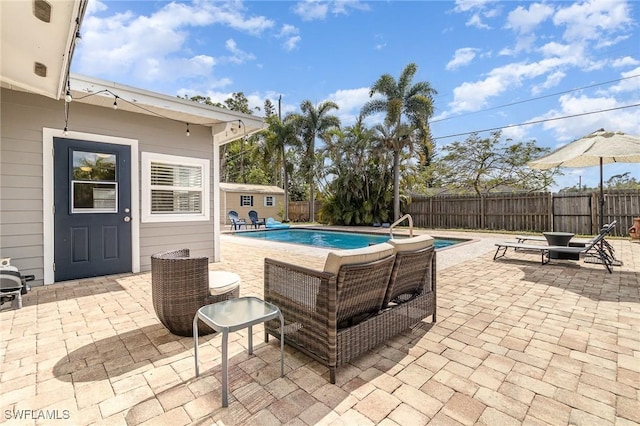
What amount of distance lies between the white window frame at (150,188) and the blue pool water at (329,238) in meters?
4.06

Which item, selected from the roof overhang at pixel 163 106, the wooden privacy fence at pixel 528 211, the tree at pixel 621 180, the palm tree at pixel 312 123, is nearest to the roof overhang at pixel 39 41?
the roof overhang at pixel 163 106

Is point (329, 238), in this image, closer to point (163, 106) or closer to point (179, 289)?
point (163, 106)

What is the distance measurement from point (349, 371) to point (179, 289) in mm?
1553

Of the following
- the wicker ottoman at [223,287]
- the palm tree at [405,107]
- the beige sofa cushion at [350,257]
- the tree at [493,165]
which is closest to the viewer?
the beige sofa cushion at [350,257]

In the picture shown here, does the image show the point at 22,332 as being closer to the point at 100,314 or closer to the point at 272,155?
the point at 100,314

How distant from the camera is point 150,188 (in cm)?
510

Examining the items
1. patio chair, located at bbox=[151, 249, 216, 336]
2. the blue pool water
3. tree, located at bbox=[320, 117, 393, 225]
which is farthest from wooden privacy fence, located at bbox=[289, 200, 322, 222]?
patio chair, located at bbox=[151, 249, 216, 336]

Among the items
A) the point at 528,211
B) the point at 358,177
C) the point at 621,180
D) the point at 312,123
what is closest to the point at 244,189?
the point at 312,123

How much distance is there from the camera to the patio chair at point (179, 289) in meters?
2.45

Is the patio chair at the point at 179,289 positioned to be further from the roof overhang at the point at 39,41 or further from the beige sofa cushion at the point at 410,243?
the roof overhang at the point at 39,41

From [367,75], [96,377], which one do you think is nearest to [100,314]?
Answer: [96,377]

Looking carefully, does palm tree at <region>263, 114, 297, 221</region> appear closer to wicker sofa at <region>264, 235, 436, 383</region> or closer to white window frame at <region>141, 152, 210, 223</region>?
white window frame at <region>141, 152, 210, 223</region>

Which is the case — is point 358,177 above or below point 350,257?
above

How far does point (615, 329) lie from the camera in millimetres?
2752
